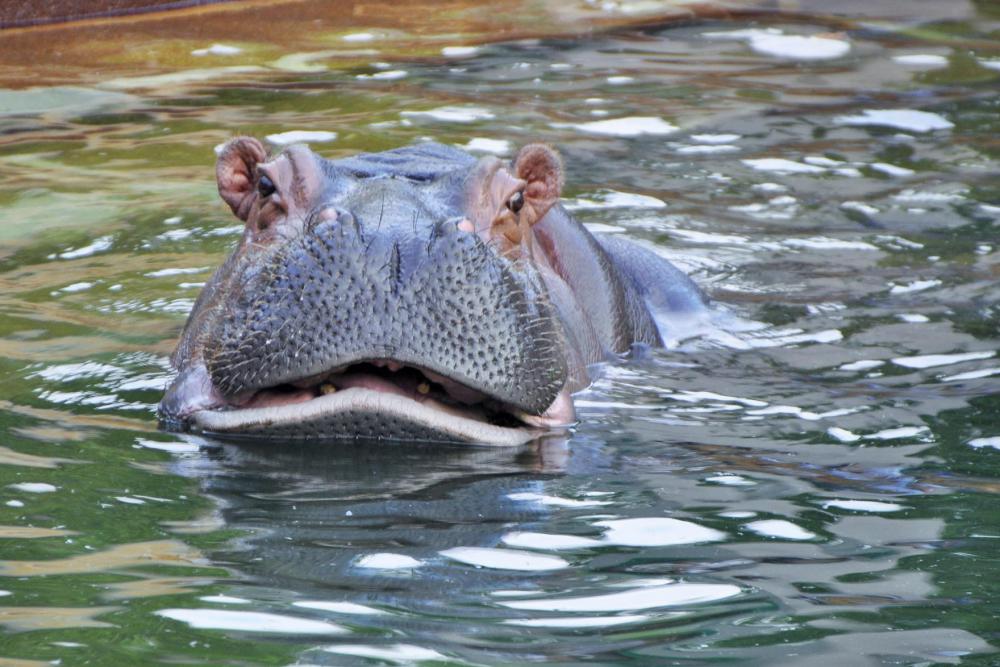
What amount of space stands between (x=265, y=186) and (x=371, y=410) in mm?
823

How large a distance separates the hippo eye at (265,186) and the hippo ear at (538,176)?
829 mm

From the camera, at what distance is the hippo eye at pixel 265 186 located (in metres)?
4.75

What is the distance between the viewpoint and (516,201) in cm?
494

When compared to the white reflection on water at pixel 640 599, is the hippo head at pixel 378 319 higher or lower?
higher

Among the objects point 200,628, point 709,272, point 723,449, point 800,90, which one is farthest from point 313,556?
point 800,90

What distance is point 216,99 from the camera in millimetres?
10516

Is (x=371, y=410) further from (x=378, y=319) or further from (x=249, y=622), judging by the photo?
(x=249, y=622)

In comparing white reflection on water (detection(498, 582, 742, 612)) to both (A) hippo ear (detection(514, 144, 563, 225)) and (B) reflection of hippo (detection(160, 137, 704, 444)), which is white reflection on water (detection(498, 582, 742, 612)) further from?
(A) hippo ear (detection(514, 144, 563, 225))

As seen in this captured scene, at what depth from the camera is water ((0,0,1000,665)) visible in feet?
9.59

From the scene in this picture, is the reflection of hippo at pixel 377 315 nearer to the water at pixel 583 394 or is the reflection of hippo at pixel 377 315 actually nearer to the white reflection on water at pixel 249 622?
the water at pixel 583 394

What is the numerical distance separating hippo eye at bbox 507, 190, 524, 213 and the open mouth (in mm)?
621

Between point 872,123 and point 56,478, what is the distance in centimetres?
719

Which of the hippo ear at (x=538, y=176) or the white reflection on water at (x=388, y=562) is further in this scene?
the hippo ear at (x=538, y=176)

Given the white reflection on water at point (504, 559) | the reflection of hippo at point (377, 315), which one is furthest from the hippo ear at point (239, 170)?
the white reflection on water at point (504, 559)
